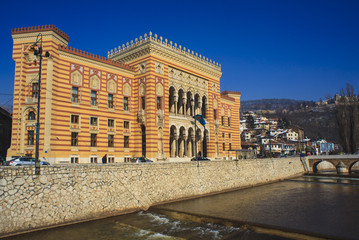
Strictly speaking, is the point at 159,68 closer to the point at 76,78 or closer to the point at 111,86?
the point at 111,86

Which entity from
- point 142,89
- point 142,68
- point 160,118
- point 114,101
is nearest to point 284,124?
point 160,118

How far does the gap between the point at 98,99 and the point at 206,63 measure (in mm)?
21533

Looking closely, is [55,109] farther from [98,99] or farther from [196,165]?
[196,165]

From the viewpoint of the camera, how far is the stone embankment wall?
15961mm

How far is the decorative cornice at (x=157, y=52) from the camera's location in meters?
37.6

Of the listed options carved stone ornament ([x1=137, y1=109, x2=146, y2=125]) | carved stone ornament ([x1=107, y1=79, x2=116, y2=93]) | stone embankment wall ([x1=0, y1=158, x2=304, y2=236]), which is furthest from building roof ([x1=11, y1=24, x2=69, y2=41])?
stone embankment wall ([x1=0, y1=158, x2=304, y2=236])

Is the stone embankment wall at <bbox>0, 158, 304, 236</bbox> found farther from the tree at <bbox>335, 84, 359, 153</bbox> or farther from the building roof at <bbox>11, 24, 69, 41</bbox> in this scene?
the tree at <bbox>335, 84, 359, 153</bbox>

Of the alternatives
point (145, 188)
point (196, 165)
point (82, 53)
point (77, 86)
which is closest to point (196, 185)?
point (196, 165)

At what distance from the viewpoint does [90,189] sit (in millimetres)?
19688

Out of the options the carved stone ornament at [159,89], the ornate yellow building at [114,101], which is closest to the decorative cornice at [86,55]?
the ornate yellow building at [114,101]

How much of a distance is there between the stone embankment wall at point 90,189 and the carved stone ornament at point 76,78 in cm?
1517

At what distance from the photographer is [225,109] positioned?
55.2 meters

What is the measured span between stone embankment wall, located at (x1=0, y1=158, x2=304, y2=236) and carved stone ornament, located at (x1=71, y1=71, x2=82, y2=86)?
49.8ft

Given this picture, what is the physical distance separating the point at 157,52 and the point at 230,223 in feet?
88.8
